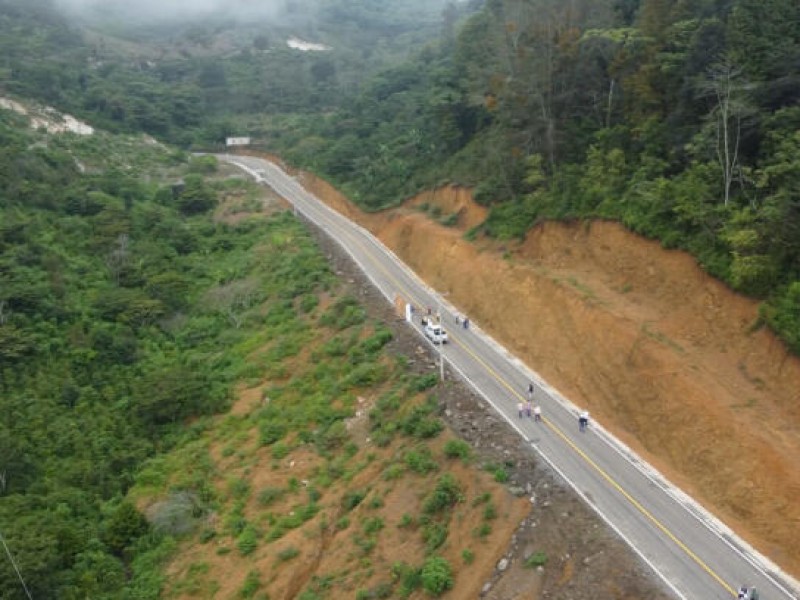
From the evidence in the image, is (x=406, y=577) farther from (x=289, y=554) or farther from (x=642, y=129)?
(x=642, y=129)

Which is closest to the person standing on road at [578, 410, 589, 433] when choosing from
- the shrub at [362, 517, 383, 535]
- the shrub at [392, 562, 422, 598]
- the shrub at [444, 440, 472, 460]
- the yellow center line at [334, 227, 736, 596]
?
the yellow center line at [334, 227, 736, 596]

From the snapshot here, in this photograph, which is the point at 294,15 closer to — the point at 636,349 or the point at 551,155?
the point at 551,155

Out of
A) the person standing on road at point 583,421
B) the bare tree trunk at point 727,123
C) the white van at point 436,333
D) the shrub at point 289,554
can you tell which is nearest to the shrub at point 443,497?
the shrub at point 289,554

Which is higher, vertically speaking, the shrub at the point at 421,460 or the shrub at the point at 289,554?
the shrub at the point at 421,460

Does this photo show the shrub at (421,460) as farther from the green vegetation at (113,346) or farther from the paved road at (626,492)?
the green vegetation at (113,346)

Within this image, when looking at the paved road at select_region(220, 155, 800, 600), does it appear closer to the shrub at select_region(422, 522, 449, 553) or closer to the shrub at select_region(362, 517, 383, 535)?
the shrub at select_region(422, 522, 449, 553)

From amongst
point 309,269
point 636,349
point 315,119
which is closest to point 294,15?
point 315,119
